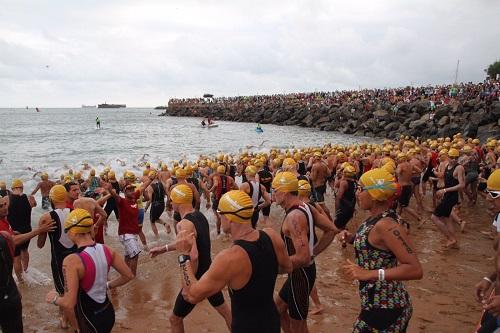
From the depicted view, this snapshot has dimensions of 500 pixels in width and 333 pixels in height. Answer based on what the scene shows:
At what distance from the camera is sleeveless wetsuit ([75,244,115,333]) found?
3279mm

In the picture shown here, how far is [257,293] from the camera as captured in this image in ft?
8.95

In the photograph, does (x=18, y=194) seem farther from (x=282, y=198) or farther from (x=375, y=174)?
(x=375, y=174)

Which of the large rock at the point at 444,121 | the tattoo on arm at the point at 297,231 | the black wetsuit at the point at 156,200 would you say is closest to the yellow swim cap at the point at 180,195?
the tattoo on arm at the point at 297,231

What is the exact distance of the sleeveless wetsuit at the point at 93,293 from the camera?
328 cm

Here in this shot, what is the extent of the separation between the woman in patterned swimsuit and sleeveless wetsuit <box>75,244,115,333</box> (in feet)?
6.70

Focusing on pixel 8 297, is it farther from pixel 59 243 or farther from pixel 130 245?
pixel 130 245

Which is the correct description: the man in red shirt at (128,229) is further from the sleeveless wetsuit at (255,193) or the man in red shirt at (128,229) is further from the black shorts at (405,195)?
the black shorts at (405,195)

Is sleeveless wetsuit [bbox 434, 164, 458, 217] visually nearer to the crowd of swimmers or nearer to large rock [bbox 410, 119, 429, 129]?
the crowd of swimmers

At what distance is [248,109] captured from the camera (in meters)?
70.2

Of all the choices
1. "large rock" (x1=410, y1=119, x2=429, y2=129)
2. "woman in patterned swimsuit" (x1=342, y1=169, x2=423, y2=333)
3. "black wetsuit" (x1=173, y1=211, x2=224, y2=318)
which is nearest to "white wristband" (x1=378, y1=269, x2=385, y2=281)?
"woman in patterned swimsuit" (x1=342, y1=169, x2=423, y2=333)

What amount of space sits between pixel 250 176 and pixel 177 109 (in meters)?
92.1

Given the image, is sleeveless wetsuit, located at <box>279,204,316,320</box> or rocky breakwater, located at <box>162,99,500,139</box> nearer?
sleeveless wetsuit, located at <box>279,204,316,320</box>

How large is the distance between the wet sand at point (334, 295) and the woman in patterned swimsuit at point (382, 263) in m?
2.13

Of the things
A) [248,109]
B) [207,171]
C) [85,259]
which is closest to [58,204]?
[85,259]
